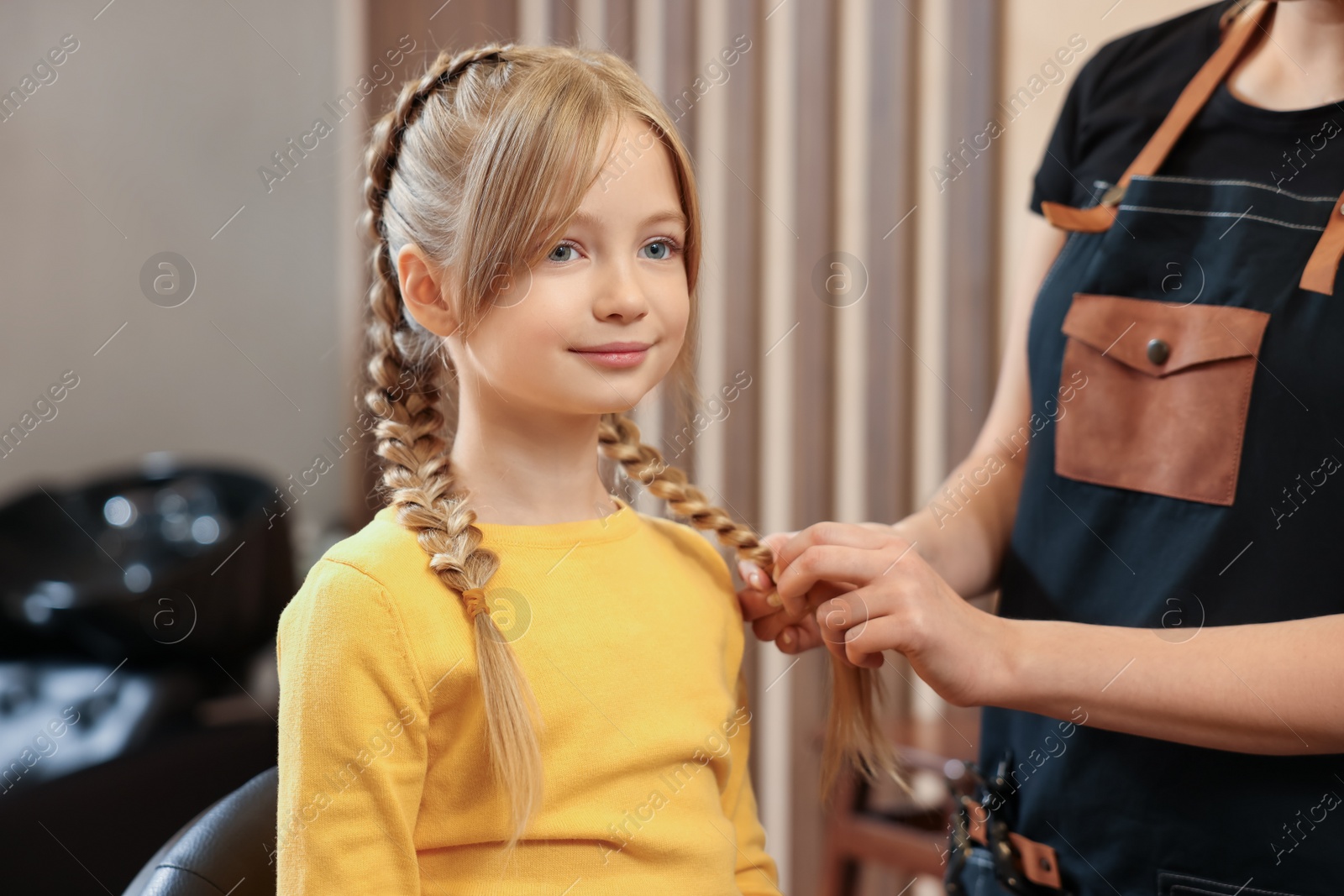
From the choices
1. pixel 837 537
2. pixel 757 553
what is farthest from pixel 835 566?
pixel 757 553

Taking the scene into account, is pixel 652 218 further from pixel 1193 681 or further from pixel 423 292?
pixel 1193 681

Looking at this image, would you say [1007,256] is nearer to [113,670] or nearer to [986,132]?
[986,132]

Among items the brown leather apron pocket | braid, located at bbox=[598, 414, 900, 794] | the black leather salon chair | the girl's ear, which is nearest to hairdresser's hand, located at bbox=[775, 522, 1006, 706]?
braid, located at bbox=[598, 414, 900, 794]

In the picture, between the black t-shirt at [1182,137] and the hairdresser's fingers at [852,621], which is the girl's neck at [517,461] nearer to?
the hairdresser's fingers at [852,621]

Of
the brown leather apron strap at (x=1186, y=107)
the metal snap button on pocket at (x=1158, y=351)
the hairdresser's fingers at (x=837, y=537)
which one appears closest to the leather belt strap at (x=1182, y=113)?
the brown leather apron strap at (x=1186, y=107)

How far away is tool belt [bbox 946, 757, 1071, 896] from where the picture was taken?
966 millimetres

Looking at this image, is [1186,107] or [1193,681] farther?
[1186,107]

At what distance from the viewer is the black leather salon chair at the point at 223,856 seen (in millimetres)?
833

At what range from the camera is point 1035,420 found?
1047 mm

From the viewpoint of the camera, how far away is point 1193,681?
2.65 feet

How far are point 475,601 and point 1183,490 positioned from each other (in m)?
0.58

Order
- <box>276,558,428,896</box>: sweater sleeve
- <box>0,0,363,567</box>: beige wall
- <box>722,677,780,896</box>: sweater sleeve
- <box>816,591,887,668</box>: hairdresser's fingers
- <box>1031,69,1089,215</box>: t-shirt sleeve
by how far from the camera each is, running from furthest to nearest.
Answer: <box>0,0,363,567</box>: beige wall → <box>1031,69,1089,215</box>: t-shirt sleeve → <box>722,677,780,896</box>: sweater sleeve → <box>816,591,887,668</box>: hairdresser's fingers → <box>276,558,428,896</box>: sweater sleeve

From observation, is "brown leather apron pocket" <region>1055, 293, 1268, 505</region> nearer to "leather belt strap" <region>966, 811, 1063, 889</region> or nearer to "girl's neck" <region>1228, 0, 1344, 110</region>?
"girl's neck" <region>1228, 0, 1344, 110</region>

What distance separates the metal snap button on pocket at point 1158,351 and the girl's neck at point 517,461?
48cm
